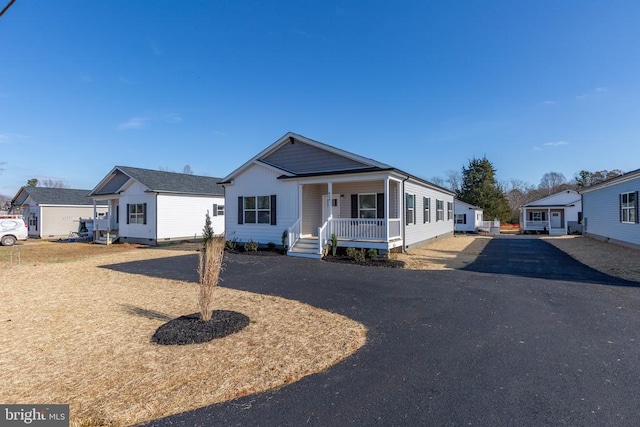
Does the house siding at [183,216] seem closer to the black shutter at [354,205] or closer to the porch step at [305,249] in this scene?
the porch step at [305,249]

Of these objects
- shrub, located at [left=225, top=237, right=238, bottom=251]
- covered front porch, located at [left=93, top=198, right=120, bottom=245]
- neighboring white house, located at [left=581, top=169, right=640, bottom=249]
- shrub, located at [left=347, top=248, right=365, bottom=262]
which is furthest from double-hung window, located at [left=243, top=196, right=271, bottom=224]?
neighboring white house, located at [left=581, top=169, right=640, bottom=249]

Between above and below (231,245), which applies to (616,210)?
above

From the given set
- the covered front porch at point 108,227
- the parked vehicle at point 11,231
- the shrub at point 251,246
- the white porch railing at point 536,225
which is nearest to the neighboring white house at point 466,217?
the white porch railing at point 536,225

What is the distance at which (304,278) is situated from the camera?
9.66 m

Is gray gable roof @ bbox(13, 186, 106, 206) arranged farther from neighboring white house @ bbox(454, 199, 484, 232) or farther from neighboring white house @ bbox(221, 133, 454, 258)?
neighboring white house @ bbox(454, 199, 484, 232)

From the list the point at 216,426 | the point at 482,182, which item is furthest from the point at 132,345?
the point at 482,182

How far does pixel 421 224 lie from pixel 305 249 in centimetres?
712

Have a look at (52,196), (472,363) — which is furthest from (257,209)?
(52,196)

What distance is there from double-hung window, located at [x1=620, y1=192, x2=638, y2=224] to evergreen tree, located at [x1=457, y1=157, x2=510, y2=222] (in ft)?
92.0

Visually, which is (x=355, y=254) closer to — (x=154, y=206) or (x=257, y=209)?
(x=257, y=209)

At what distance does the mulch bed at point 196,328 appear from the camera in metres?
4.86

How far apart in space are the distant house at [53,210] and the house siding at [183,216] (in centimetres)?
1156

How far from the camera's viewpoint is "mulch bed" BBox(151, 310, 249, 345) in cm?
486

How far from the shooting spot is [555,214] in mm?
35844
